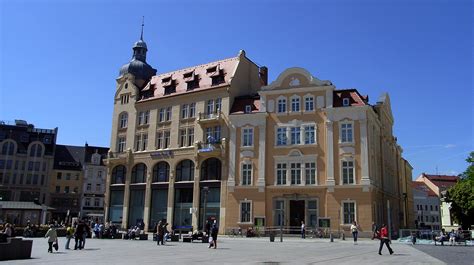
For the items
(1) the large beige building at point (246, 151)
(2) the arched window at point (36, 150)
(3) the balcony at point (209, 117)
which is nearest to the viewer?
(1) the large beige building at point (246, 151)

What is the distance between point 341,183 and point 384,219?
987 cm

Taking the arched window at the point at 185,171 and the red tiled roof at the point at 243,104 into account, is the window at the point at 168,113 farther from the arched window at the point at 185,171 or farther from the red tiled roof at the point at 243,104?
the red tiled roof at the point at 243,104

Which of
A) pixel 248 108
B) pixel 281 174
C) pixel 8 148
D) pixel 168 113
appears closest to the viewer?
pixel 281 174

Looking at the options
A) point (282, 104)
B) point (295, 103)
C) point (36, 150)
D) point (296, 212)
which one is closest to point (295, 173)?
point (296, 212)

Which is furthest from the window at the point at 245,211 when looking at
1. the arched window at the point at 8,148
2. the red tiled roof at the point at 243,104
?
the arched window at the point at 8,148

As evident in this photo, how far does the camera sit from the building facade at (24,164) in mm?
79438

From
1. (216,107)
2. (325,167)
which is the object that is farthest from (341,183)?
(216,107)

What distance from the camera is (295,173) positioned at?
4491 cm

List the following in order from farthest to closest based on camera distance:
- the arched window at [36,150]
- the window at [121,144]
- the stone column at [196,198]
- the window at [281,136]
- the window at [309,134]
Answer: the arched window at [36,150] < the window at [121,144] < the stone column at [196,198] < the window at [281,136] < the window at [309,134]

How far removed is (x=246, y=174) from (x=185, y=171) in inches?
317

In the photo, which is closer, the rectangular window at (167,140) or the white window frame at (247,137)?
the white window frame at (247,137)

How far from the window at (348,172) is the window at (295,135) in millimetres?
5411

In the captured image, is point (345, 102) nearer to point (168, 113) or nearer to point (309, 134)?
point (309, 134)

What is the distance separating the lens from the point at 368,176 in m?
41.6
